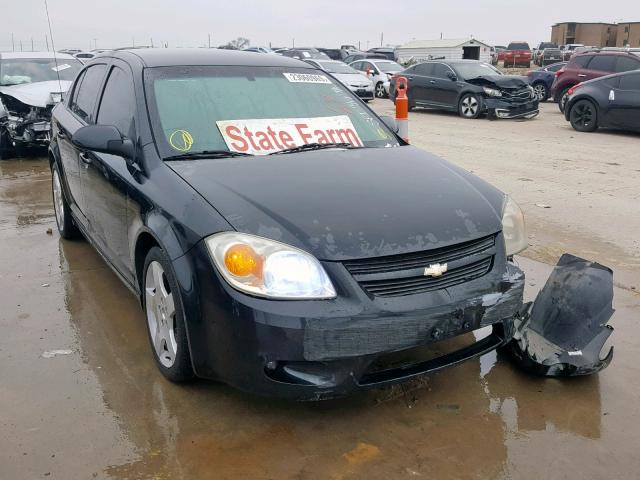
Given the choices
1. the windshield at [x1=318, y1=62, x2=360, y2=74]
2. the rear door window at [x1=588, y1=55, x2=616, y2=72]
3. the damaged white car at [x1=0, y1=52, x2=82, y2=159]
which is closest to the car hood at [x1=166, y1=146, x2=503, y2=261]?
the damaged white car at [x1=0, y1=52, x2=82, y2=159]

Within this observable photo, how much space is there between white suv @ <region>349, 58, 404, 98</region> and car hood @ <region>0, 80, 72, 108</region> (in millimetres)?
13819

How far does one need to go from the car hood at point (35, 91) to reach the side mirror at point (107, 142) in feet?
22.7

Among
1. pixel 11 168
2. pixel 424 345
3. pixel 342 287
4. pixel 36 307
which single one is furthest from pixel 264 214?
pixel 11 168

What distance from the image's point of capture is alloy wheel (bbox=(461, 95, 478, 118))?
15938mm

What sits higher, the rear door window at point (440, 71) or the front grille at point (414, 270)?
the rear door window at point (440, 71)

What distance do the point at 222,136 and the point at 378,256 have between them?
4.39 feet

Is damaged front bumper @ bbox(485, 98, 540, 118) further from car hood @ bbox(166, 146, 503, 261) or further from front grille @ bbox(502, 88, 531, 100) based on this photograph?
car hood @ bbox(166, 146, 503, 261)

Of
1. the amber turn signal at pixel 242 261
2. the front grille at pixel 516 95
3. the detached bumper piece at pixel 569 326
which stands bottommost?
the detached bumper piece at pixel 569 326

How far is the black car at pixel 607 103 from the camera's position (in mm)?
11945

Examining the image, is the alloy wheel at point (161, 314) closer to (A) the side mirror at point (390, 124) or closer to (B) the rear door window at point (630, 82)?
(A) the side mirror at point (390, 124)

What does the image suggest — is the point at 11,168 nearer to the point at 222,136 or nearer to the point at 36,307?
the point at 36,307

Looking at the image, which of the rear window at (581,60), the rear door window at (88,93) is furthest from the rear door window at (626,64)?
the rear door window at (88,93)

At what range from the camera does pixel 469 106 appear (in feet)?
53.0

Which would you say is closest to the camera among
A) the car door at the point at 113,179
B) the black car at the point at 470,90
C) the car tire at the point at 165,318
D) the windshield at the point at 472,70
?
the car tire at the point at 165,318
